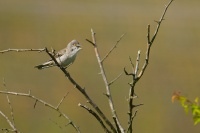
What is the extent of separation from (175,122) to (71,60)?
20.0 ft

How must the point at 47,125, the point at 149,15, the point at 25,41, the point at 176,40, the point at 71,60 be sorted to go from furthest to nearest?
the point at 149,15, the point at 176,40, the point at 25,41, the point at 47,125, the point at 71,60

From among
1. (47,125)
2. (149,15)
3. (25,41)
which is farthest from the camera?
(149,15)

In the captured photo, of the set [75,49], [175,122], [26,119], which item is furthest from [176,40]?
[75,49]

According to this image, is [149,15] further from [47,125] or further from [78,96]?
[47,125]

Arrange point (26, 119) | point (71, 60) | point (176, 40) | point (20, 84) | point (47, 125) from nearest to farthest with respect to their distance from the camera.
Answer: point (71, 60) → point (47, 125) → point (26, 119) → point (20, 84) → point (176, 40)

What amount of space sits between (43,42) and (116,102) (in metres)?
3.12

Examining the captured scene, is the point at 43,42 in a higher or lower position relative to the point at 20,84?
higher

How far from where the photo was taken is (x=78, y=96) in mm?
10969

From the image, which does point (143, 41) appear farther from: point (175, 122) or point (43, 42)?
point (175, 122)

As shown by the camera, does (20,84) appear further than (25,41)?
No

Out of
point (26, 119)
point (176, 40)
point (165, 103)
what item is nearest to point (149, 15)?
point (176, 40)

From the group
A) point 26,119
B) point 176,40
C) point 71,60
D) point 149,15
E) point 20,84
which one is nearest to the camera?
point 71,60

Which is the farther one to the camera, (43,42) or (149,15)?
(149,15)

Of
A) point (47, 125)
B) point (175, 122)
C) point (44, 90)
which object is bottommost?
point (175, 122)
